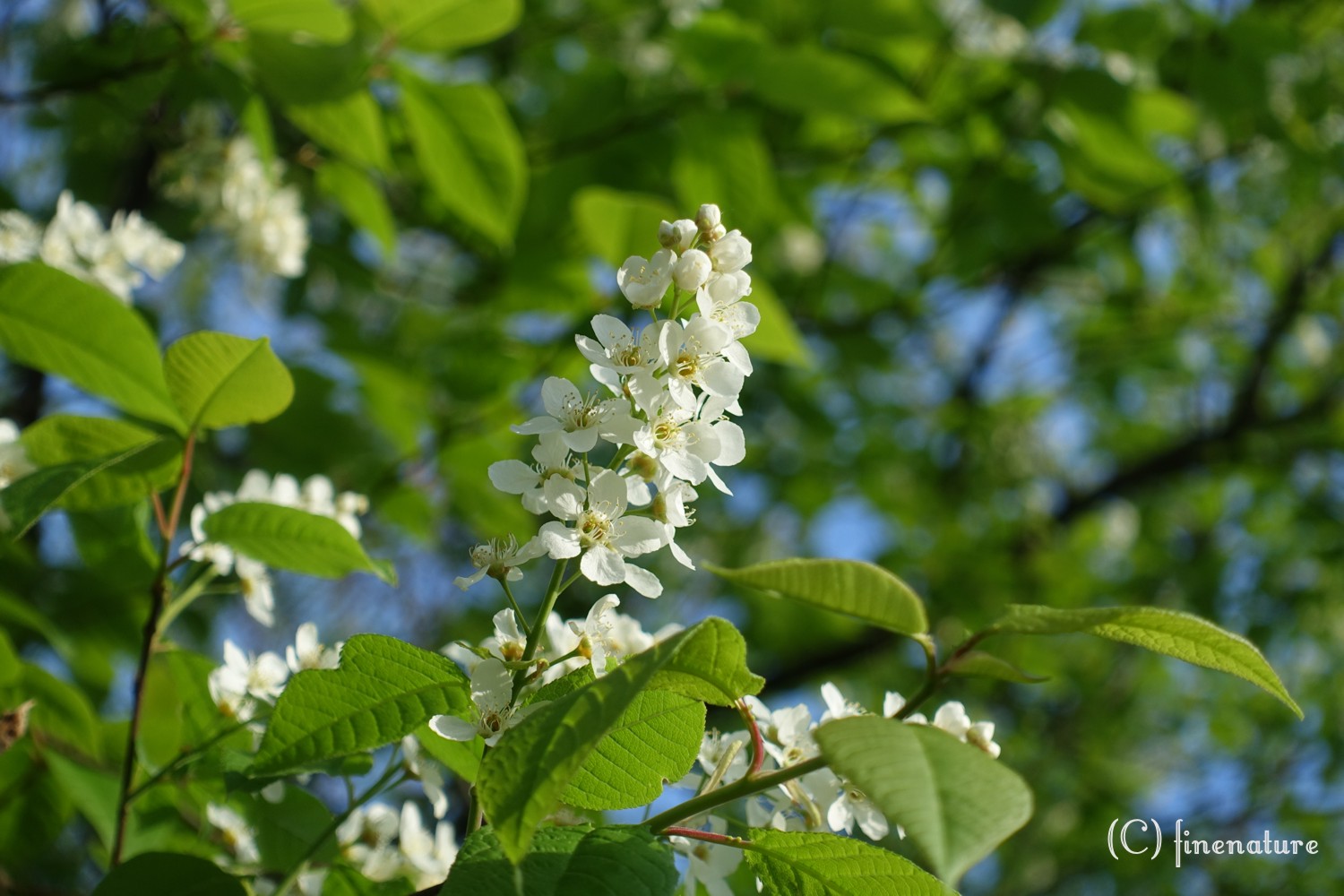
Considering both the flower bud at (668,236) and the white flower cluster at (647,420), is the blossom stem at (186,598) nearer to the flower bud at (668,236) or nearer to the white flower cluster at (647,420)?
the white flower cluster at (647,420)

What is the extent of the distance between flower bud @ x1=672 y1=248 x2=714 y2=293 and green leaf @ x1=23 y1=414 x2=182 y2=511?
2.52ft

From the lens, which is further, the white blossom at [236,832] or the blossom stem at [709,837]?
the white blossom at [236,832]

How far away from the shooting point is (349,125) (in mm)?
2305

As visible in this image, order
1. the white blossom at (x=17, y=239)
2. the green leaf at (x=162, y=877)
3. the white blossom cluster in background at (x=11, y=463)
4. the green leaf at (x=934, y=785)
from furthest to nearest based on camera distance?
the white blossom at (x=17, y=239), the white blossom cluster in background at (x=11, y=463), the green leaf at (x=162, y=877), the green leaf at (x=934, y=785)

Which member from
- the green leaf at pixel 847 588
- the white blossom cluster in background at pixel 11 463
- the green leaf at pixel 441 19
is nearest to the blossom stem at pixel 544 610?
the green leaf at pixel 847 588

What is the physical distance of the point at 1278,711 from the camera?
5766 millimetres

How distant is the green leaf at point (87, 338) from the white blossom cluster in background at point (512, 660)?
55 cm

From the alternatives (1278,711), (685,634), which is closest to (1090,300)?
(1278,711)

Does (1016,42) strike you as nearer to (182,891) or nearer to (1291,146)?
(1291,146)

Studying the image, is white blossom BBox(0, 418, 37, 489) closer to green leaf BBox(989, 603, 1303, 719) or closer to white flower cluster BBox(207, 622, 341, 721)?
white flower cluster BBox(207, 622, 341, 721)

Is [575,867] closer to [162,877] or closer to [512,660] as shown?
[512,660]

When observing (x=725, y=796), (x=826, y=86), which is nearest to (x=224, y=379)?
(x=725, y=796)

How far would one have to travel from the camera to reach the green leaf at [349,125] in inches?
90.0

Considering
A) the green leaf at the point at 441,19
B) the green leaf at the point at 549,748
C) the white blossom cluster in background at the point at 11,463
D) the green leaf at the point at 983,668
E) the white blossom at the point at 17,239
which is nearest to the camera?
the green leaf at the point at 549,748
